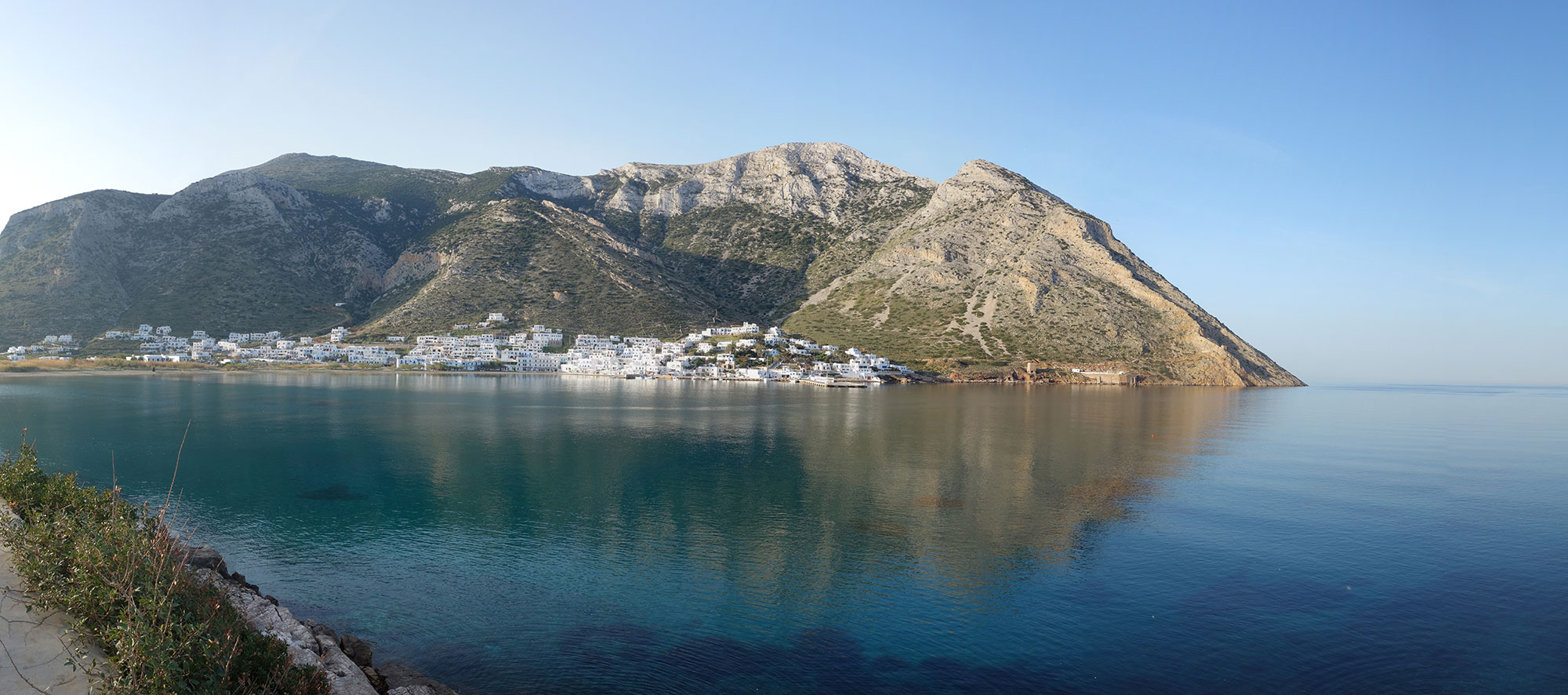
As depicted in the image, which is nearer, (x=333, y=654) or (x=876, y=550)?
(x=333, y=654)

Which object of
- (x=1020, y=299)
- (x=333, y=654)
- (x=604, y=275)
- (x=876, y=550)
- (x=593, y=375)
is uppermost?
(x=604, y=275)

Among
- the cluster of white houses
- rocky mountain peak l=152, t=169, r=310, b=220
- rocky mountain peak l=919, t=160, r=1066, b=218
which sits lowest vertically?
the cluster of white houses

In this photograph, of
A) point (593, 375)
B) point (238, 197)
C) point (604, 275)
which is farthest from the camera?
point (238, 197)

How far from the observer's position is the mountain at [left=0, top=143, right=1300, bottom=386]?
126312 millimetres

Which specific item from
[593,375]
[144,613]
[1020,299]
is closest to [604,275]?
[593,375]

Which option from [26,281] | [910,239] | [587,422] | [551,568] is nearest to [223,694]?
[551,568]

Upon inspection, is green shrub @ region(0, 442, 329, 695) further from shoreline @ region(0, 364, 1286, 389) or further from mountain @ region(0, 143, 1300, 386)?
mountain @ region(0, 143, 1300, 386)

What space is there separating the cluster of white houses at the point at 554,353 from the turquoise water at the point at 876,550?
71111mm

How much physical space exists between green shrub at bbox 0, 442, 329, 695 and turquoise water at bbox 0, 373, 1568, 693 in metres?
4.82

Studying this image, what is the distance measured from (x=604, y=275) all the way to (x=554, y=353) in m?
22.7

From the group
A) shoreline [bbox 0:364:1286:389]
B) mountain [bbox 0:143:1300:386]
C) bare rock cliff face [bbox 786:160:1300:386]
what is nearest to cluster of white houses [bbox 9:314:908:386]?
shoreline [bbox 0:364:1286:389]

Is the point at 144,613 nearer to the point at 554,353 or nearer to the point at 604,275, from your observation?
the point at 554,353

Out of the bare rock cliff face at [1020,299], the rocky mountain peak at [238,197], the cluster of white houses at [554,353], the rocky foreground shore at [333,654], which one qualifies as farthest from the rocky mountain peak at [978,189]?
the rocky foreground shore at [333,654]

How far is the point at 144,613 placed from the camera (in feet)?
27.7
